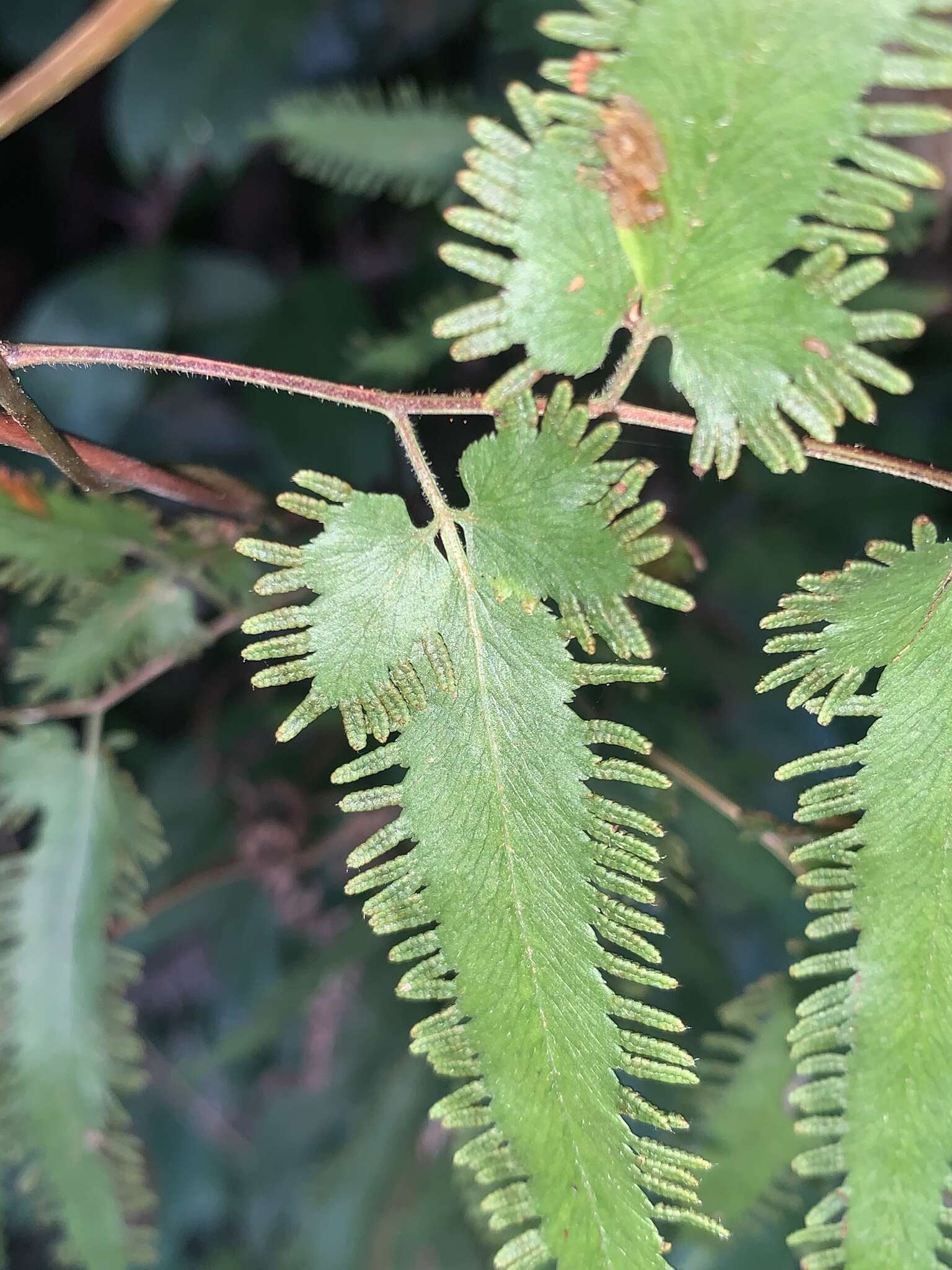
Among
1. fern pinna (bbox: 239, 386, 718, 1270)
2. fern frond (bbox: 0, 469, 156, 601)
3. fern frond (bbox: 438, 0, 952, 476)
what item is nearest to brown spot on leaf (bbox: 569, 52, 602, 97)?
fern frond (bbox: 438, 0, 952, 476)

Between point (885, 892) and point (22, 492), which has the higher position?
point (22, 492)

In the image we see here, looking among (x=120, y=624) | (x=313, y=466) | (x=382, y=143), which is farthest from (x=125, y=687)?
(x=382, y=143)

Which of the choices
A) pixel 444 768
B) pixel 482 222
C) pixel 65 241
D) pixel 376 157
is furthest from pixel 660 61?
pixel 65 241

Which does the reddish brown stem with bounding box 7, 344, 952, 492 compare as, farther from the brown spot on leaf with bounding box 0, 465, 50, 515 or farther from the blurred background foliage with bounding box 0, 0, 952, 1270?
the blurred background foliage with bounding box 0, 0, 952, 1270

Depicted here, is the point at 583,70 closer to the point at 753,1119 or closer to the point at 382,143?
the point at 382,143

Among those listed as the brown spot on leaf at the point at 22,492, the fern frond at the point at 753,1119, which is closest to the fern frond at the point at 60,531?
the brown spot on leaf at the point at 22,492

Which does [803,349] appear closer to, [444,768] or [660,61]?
[660,61]

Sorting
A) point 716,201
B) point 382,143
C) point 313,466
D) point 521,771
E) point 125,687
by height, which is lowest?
point 521,771
